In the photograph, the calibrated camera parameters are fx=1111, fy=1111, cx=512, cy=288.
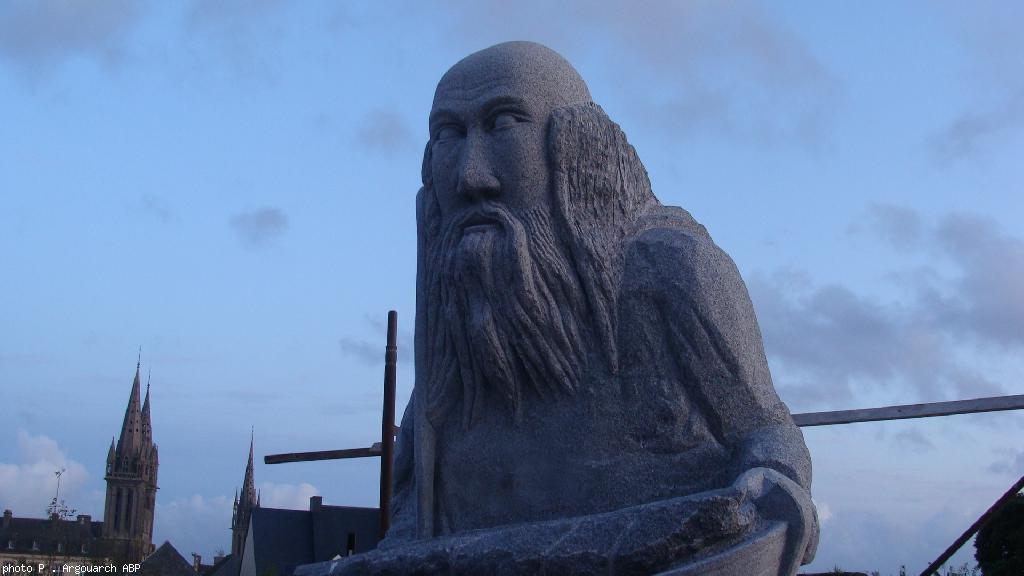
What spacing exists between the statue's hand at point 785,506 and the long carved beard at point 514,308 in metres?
0.88

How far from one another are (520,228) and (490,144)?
40cm

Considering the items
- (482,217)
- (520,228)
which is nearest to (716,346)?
(520,228)

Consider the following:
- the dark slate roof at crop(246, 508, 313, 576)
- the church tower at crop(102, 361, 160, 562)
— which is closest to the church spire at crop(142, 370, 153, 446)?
the church tower at crop(102, 361, 160, 562)

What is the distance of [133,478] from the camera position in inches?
3656

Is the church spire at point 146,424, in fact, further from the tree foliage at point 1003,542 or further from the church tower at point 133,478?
the tree foliage at point 1003,542

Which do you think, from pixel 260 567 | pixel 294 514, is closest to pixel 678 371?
pixel 260 567

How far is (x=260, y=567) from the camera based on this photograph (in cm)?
2625

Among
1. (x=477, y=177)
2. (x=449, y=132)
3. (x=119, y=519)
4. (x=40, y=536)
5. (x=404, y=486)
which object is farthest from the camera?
(x=119, y=519)

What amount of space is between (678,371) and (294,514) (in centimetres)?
Result: 2583

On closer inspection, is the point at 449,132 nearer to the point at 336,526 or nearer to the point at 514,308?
the point at 514,308

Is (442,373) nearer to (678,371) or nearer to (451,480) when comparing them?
(451,480)

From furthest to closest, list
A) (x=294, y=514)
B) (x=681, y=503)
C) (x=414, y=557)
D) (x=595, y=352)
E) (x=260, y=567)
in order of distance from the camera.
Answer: (x=294, y=514), (x=260, y=567), (x=595, y=352), (x=414, y=557), (x=681, y=503)

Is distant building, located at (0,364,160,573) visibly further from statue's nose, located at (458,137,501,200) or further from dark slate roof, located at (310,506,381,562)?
statue's nose, located at (458,137,501,200)

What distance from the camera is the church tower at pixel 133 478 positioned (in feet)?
293
